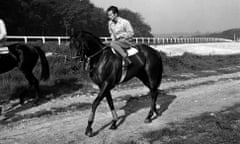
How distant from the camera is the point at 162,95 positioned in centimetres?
1153

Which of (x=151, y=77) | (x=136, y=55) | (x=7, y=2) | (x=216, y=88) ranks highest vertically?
(x=7, y=2)

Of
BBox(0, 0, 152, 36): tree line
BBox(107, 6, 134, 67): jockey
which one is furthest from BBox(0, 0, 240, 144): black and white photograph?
BBox(0, 0, 152, 36): tree line

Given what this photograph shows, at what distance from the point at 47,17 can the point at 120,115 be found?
51.3 metres

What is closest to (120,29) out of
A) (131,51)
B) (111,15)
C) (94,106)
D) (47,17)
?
(111,15)

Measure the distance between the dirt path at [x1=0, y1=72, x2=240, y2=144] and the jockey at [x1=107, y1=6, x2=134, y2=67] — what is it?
5.73 ft

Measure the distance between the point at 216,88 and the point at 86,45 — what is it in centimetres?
823

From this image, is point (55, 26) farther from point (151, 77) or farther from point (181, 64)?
point (151, 77)

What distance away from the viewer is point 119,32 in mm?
7504

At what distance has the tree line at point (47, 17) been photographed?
134ft

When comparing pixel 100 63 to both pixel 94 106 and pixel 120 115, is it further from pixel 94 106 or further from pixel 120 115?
pixel 120 115

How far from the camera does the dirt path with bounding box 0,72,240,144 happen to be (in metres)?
6.31

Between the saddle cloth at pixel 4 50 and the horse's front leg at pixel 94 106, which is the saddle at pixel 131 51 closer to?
the horse's front leg at pixel 94 106

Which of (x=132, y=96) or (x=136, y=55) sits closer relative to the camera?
(x=136, y=55)

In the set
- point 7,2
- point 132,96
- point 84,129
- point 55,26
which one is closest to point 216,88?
point 132,96
